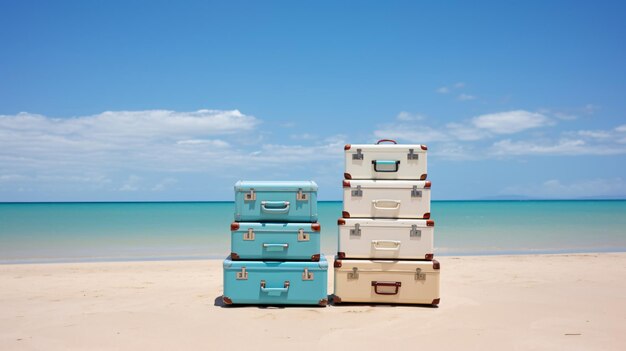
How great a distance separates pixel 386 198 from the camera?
6305mm

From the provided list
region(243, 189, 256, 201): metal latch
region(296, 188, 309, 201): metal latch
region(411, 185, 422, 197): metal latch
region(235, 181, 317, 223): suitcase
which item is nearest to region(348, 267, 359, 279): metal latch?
region(235, 181, 317, 223): suitcase

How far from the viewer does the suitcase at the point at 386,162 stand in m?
6.31

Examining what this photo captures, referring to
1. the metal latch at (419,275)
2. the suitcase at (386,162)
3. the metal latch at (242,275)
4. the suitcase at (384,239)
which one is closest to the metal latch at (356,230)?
the suitcase at (384,239)

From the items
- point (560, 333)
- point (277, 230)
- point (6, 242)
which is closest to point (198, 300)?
point (277, 230)

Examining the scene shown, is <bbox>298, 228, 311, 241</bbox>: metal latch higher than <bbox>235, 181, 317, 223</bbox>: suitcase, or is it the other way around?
<bbox>235, 181, 317, 223</bbox>: suitcase

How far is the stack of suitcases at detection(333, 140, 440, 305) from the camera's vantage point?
6.25 m

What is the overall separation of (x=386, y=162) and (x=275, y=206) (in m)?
1.38

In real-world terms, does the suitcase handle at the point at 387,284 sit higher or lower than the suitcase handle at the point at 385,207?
lower

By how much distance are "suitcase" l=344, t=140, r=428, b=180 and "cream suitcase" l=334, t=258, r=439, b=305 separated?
3.31 ft

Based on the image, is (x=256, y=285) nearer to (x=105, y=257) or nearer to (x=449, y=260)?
(x=449, y=260)

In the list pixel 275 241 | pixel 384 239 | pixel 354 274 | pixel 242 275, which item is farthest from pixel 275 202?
pixel 384 239

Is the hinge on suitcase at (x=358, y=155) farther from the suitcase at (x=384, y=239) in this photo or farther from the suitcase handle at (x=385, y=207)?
the suitcase at (x=384, y=239)

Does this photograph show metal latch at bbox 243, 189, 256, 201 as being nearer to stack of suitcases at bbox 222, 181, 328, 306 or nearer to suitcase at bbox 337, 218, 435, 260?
stack of suitcases at bbox 222, 181, 328, 306

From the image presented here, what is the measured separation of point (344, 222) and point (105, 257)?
1019 centimetres
